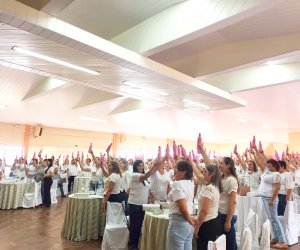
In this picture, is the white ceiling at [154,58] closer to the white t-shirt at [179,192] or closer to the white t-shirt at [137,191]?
the white t-shirt at [137,191]

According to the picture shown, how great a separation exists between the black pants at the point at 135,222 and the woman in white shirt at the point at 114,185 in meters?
0.25

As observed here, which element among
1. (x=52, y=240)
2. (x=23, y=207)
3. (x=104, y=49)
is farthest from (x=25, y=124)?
(x=104, y=49)

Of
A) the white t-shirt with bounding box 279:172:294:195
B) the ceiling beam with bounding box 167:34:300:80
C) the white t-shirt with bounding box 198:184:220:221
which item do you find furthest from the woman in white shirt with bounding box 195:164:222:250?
the white t-shirt with bounding box 279:172:294:195

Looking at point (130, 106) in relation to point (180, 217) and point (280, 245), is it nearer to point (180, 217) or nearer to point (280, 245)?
point (280, 245)

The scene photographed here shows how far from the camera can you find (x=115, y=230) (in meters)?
3.79

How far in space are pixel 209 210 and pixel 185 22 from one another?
2.10 metres

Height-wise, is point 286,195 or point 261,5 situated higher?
point 261,5

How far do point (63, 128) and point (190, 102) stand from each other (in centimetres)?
898

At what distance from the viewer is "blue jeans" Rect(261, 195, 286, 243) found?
14.0 feet

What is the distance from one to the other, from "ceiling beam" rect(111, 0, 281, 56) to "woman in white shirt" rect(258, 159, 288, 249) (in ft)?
7.96

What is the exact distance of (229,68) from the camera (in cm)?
456

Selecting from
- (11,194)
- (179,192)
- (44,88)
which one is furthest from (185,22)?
(11,194)

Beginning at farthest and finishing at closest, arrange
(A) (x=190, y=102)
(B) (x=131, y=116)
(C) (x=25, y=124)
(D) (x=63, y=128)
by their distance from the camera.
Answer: (D) (x=63, y=128) < (C) (x=25, y=124) < (B) (x=131, y=116) < (A) (x=190, y=102)

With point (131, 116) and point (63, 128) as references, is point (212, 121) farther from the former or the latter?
point (63, 128)
